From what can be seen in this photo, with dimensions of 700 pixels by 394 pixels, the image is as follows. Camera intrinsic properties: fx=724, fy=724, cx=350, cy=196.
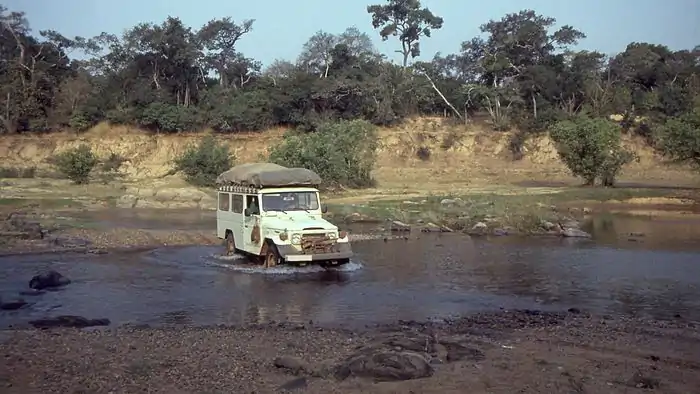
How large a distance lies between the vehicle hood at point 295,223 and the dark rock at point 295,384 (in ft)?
32.1

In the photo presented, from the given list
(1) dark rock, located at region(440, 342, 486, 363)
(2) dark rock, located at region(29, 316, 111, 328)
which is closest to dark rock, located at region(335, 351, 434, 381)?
(1) dark rock, located at region(440, 342, 486, 363)

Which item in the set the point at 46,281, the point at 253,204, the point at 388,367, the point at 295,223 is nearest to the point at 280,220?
the point at 295,223

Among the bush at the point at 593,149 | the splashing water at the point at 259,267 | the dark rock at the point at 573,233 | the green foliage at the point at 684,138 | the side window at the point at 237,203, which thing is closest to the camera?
the splashing water at the point at 259,267

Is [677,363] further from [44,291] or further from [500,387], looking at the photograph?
[44,291]

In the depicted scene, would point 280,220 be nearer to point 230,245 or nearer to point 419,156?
point 230,245

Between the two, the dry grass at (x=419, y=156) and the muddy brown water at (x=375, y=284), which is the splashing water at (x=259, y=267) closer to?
the muddy brown water at (x=375, y=284)

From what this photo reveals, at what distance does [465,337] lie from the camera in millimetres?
11125

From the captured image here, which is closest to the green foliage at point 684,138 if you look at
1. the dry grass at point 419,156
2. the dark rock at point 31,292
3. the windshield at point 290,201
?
the dry grass at point 419,156

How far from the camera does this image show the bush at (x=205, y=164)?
170 ft

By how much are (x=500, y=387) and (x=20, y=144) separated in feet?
231

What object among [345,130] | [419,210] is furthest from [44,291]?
[345,130]

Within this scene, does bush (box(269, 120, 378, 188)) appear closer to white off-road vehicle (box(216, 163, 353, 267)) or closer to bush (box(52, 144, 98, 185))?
bush (box(52, 144, 98, 185))

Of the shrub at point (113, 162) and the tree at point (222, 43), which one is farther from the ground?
the tree at point (222, 43)

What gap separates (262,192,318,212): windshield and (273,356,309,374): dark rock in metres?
10.2
